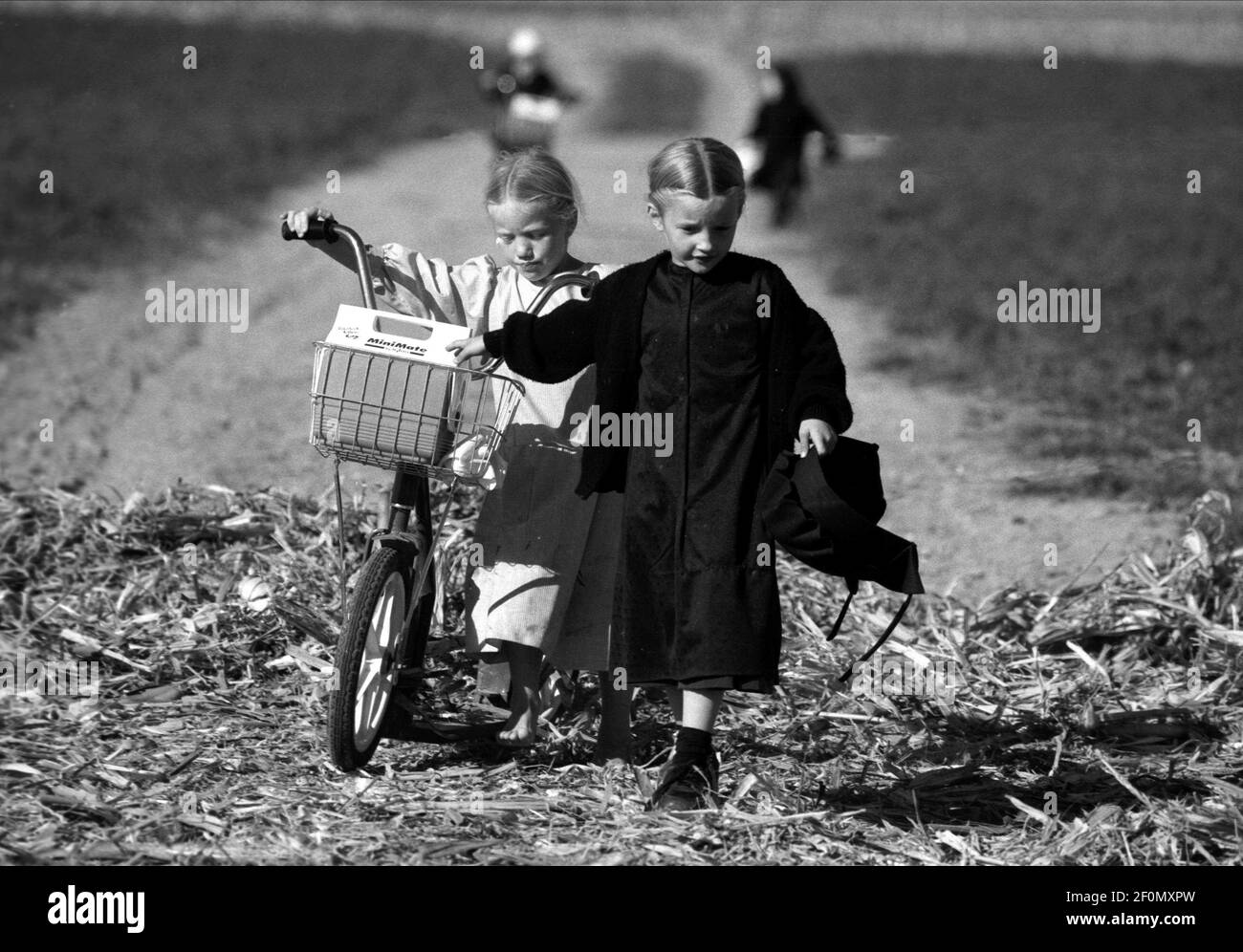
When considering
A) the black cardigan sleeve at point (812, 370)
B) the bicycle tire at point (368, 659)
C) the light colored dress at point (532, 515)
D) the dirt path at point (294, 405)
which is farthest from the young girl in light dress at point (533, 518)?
the dirt path at point (294, 405)

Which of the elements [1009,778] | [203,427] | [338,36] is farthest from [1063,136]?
[1009,778]

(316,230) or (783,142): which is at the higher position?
(783,142)

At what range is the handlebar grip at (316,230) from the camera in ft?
14.4

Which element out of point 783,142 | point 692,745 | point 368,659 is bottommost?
point 692,745

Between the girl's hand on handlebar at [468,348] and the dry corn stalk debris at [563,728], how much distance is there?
3.51ft

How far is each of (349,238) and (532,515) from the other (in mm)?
878

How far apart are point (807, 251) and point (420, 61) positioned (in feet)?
80.0

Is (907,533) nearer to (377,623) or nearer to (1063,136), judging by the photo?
(377,623)

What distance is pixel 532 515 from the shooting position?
4.75 meters

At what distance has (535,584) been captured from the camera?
4719 millimetres

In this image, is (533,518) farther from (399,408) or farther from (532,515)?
(399,408)

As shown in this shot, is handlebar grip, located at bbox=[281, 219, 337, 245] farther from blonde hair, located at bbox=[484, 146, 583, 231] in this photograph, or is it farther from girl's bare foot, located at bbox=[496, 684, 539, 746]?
girl's bare foot, located at bbox=[496, 684, 539, 746]

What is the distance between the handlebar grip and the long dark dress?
0.82m

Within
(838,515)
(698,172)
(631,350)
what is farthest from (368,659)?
(698,172)
